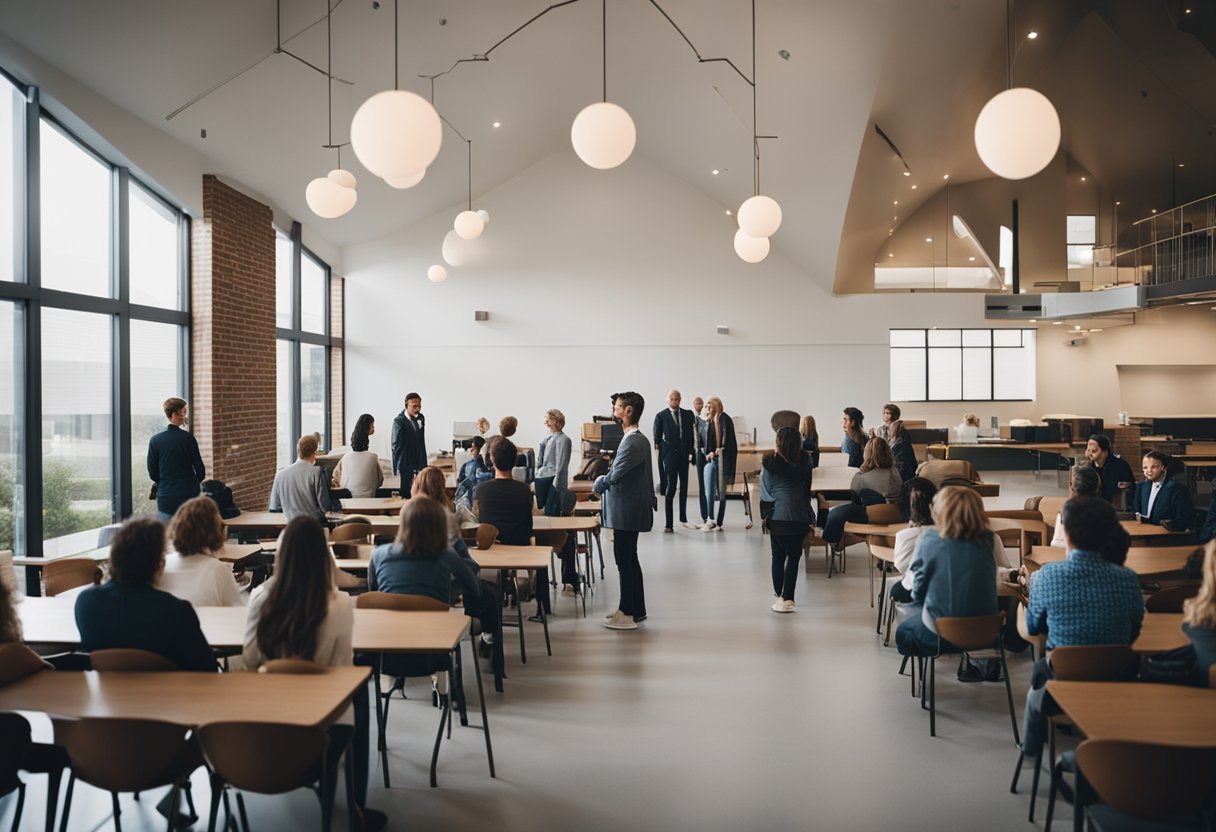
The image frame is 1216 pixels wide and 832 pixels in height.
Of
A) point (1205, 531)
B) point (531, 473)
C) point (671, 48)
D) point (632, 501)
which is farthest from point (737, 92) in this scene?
point (1205, 531)

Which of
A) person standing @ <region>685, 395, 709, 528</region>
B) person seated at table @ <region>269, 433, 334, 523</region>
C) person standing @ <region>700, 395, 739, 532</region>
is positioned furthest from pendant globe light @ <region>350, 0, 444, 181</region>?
person standing @ <region>685, 395, 709, 528</region>

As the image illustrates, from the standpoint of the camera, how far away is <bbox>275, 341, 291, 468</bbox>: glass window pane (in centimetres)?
1101

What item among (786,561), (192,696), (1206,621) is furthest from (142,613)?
(786,561)

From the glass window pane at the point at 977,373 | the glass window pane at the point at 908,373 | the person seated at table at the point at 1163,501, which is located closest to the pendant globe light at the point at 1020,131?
the person seated at table at the point at 1163,501

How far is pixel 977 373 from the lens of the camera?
15.2m

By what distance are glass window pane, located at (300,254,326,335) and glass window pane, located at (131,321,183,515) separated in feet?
12.7

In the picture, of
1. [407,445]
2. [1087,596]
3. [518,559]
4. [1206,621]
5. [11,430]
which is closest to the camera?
[1206,621]

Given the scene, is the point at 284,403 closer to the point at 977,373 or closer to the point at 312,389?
the point at 312,389

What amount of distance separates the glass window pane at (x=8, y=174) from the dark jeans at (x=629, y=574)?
4558 mm

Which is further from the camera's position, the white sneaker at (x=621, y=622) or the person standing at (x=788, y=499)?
the person standing at (x=788, y=499)

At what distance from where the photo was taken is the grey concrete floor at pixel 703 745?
3.16 metres

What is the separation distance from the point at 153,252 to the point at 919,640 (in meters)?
7.38

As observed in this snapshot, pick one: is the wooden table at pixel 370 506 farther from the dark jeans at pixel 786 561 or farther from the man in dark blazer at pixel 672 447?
the man in dark blazer at pixel 672 447

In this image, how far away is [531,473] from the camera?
347 inches
